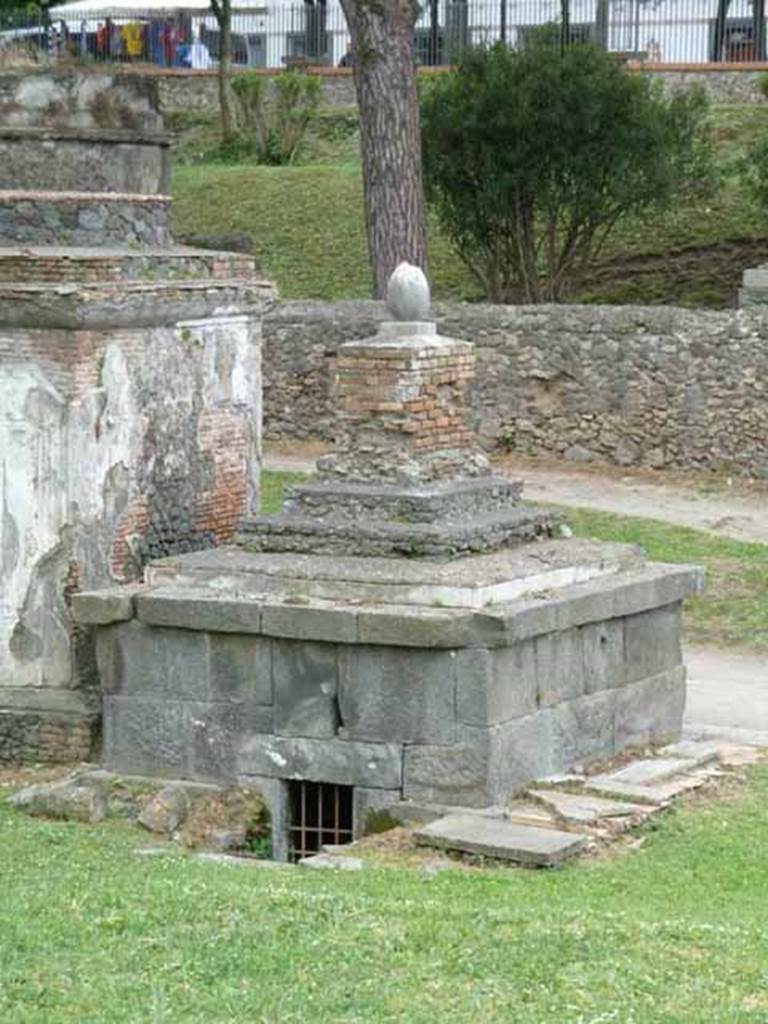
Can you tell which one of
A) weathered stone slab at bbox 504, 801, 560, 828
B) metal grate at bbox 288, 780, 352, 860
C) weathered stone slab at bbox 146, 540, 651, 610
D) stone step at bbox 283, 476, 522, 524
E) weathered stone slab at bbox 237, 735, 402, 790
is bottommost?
metal grate at bbox 288, 780, 352, 860

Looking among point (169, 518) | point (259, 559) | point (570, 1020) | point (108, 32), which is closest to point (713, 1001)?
point (570, 1020)

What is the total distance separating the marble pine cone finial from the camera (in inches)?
493

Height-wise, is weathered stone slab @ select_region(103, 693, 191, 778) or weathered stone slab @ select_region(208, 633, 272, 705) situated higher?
weathered stone slab @ select_region(208, 633, 272, 705)

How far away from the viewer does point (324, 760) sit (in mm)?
12023

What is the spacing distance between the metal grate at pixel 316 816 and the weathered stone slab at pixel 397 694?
39 cm

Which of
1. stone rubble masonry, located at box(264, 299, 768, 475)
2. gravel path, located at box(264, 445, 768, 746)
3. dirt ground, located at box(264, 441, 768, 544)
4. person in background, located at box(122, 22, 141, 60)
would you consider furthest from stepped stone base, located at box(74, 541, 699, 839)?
person in background, located at box(122, 22, 141, 60)

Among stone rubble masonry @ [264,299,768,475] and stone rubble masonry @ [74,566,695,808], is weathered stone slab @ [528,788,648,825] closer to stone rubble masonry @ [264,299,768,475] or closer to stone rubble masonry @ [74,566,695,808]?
stone rubble masonry @ [74,566,695,808]

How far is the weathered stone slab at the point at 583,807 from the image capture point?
1151 cm

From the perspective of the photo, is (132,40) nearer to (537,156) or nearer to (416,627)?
(537,156)

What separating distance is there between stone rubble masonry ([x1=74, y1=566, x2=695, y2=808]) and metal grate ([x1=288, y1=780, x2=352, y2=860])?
0.51ft

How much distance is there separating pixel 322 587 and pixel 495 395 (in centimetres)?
1033

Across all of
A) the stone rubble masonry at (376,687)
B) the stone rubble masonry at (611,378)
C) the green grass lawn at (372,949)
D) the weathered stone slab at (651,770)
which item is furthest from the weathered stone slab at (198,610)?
the stone rubble masonry at (611,378)

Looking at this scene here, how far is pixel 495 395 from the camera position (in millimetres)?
Answer: 22141

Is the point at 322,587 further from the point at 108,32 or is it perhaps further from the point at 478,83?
the point at 108,32
